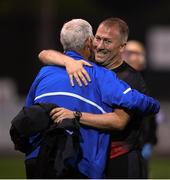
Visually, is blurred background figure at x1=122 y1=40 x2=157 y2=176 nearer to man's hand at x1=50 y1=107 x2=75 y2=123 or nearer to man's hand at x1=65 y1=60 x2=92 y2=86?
man's hand at x1=65 y1=60 x2=92 y2=86

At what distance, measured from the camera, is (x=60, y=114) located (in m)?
6.09

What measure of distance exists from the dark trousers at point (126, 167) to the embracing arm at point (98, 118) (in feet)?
1.35

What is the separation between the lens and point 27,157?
628cm

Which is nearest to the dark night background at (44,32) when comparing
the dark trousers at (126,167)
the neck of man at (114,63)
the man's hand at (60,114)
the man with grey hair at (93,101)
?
the neck of man at (114,63)

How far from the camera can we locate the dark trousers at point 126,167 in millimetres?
6477

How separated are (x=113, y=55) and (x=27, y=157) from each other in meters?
1.00

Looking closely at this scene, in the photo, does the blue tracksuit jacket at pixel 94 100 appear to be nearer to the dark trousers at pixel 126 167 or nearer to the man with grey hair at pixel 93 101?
the man with grey hair at pixel 93 101

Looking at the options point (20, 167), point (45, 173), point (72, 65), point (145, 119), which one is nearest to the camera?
point (45, 173)

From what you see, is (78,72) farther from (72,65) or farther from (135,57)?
(135,57)

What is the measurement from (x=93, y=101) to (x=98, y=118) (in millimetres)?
→ 121

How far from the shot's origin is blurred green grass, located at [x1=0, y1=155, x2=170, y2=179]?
1385cm

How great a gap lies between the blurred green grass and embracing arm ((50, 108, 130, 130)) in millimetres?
7180

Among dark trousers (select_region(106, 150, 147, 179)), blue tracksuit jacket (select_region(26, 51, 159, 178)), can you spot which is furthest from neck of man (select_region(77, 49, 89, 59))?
dark trousers (select_region(106, 150, 147, 179))

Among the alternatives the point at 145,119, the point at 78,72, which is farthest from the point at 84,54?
the point at 145,119
